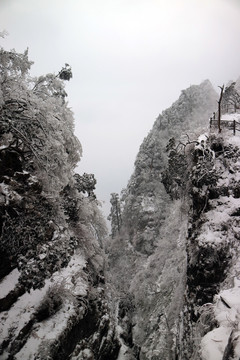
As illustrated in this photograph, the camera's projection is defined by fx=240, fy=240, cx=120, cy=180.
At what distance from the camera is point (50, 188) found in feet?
33.1

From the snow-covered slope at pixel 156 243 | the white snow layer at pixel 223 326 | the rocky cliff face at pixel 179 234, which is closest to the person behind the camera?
the white snow layer at pixel 223 326

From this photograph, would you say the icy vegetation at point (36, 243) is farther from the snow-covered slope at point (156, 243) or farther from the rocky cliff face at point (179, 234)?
the snow-covered slope at point (156, 243)

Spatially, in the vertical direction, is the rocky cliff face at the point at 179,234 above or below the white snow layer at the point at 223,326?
above

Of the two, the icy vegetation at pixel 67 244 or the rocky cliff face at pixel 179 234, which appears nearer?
the icy vegetation at pixel 67 244

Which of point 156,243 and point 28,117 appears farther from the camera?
point 156,243

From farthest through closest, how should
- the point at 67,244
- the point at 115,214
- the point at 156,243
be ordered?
the point at 115,214 < the point at 156,243 < the point at 67,244

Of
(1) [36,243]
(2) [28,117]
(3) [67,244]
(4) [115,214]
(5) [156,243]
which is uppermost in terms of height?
(4) [115,214]

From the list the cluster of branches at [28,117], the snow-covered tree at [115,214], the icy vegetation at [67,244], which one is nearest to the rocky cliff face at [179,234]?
the icy vegetation at [67,244]

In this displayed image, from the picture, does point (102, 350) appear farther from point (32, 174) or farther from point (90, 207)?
point (32, 174)

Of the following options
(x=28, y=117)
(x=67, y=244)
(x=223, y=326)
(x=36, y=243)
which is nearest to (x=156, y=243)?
(x=67, y=244)

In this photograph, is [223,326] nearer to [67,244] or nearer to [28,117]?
[67,244]

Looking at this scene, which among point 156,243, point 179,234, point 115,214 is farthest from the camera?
point 115,214

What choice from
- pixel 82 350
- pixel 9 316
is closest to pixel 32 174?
pixel 9 316

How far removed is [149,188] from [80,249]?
36.3m
